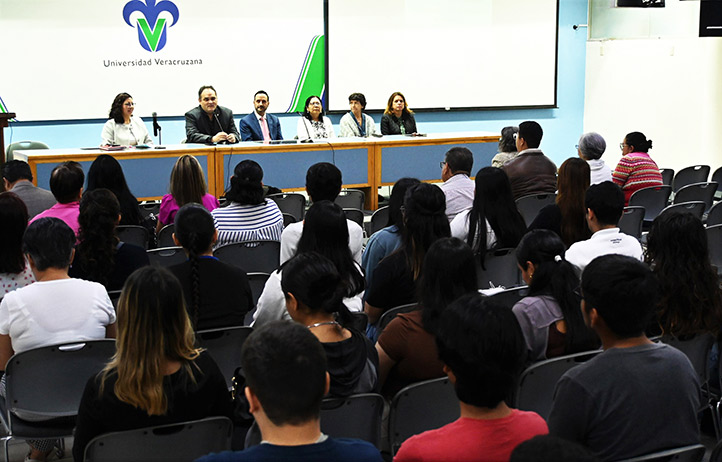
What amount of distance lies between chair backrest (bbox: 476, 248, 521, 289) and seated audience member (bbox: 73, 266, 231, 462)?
225cm

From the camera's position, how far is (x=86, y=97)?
9.66 meters

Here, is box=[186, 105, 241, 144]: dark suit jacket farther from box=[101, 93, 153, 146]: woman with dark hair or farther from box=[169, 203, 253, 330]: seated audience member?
box=[169, 203, 253, 330]: seated audience member

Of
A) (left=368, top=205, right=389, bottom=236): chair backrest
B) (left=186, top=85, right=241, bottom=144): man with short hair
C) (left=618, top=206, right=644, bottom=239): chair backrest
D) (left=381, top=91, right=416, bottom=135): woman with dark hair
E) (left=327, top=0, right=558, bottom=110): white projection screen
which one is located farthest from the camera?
(left=327, top=0, right=558, bottom=110): white projection screen

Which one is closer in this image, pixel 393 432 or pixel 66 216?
pixel 393 432

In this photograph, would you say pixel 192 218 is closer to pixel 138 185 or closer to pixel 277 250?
pixel 277 250

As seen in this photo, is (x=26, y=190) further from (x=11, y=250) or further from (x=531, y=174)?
(x=531, y=174)

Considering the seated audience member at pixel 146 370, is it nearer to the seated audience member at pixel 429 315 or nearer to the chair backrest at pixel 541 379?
the seated audience member at pixel 429 315

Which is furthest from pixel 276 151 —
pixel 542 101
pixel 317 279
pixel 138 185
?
pixel 317 279

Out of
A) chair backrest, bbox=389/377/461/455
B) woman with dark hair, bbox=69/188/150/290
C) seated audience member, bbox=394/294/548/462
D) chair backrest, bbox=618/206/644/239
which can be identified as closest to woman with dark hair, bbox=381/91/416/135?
chair backrest, bbox=618/206/644/239

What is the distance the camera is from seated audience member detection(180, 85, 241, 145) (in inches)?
339

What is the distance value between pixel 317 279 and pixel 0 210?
1756 mm

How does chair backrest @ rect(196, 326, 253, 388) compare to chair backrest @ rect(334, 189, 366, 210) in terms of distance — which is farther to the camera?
chair backrest @ rect(334, 189, 366, 210)

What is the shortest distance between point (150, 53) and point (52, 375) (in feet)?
24.9

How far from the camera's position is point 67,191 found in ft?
14.9
